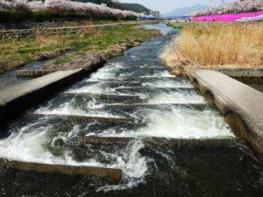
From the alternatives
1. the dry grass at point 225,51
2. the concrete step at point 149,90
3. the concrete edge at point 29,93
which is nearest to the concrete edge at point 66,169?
the concrete edge at point 29,93

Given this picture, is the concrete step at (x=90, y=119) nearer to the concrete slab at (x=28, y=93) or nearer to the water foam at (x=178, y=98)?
the concrete slab at (x=28, y=93)

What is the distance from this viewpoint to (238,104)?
21.7 ft

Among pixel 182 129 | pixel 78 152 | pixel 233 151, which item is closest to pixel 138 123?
pixel 182 129

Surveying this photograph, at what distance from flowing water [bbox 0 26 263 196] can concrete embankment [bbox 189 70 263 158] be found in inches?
8.4

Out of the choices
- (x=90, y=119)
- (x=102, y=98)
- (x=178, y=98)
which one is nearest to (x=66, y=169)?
(x=90, y=119)

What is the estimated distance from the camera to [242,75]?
436 inches

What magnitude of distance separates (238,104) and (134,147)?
7.42 feet

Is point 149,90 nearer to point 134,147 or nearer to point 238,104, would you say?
point 238,104

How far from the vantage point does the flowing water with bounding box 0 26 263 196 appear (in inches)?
190

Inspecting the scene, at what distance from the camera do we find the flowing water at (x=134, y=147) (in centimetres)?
482

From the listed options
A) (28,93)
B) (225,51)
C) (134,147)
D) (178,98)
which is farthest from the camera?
(225,51)

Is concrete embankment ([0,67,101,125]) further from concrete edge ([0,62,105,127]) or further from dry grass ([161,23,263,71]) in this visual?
dry grass ([161,23,263,71])

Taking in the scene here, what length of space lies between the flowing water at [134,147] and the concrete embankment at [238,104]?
0.21m

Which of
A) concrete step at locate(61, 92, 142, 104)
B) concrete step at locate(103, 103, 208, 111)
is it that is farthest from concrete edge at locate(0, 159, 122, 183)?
concrete step at locate(61, 92, 142, 104)
